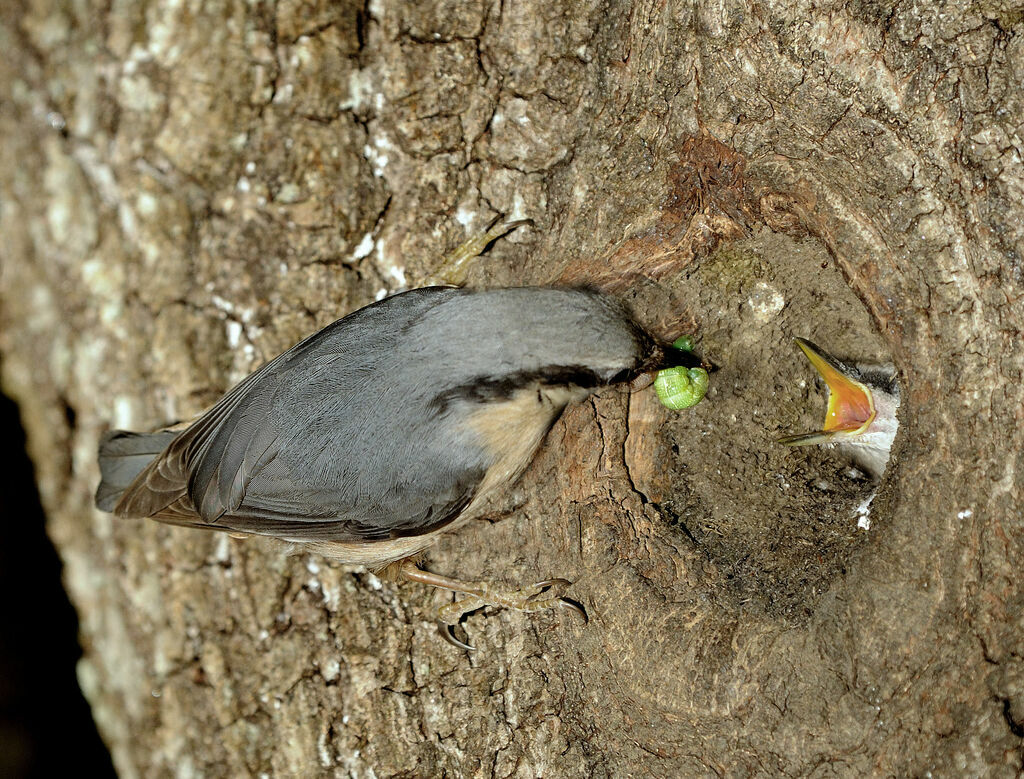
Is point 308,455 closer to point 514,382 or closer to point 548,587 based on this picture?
point 514,382

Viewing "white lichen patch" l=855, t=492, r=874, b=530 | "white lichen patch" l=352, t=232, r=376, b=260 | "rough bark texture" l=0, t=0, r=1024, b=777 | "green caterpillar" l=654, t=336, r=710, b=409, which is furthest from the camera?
"white lichen patch" l=352, t=232, r=376, b=260

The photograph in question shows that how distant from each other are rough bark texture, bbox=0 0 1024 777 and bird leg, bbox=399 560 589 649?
0.05m

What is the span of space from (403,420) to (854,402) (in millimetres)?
1305

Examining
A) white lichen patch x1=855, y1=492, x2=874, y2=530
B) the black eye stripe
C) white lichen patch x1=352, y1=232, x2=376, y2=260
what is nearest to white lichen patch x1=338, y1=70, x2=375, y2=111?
white lichen patch x1=352, y1=232, x2=376, y2=260

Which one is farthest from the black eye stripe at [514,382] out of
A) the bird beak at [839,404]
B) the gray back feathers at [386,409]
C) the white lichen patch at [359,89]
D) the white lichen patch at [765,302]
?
the white lichen patch at [359,89]

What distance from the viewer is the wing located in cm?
229

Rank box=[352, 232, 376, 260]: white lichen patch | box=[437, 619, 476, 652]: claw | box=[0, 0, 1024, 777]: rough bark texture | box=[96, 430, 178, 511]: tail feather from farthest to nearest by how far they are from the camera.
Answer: box=[96, 430, 178, 511]: tail feather → box=[352, 232, 376, 260]: white lichen patch → box=[437, 619, 476, 652]: claw → box=[0, 0, 1024, 777]: rough bark texture

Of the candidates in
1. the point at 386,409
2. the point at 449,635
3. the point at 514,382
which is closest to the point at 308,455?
the point at 386,409

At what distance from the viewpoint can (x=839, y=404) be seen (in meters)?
2.31

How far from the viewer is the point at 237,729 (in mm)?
2758

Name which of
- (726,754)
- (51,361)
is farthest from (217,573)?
(726,754)

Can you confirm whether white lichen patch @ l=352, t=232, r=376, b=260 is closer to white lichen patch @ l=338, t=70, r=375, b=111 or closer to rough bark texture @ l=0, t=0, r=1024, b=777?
rough bark texture @ l=0, t=0, r=1024, b=777

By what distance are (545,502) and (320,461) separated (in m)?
0.67

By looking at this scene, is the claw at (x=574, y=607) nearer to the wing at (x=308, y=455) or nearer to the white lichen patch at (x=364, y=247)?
the wing at (x=308, y=455)
